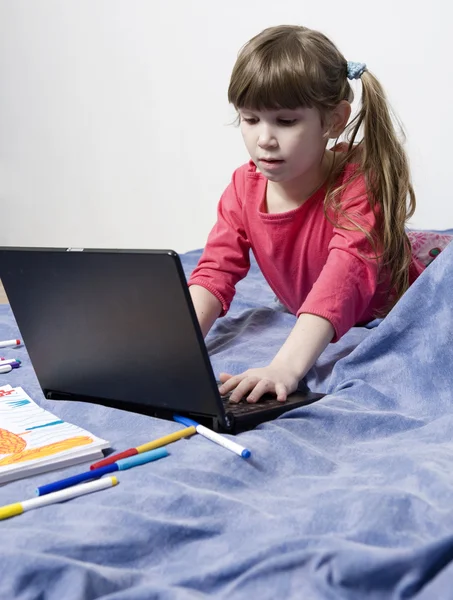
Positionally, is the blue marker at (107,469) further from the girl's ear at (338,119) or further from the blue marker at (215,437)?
the girl's ear at (338,119)

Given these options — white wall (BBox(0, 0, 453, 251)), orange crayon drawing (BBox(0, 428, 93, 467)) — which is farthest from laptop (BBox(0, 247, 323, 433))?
white wall (BBox(0, 0, 453, 251))

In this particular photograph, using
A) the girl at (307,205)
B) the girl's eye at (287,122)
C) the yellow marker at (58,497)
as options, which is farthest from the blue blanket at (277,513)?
the girl's eye at (287,122)

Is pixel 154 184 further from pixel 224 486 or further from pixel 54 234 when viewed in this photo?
pixel 224 486

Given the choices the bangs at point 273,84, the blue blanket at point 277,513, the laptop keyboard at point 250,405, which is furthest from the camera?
the bangs at point 273,84

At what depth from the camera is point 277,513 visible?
75 centimetres

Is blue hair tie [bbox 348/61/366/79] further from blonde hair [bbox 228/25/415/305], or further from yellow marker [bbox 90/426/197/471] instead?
yellow marker [bbox 90/426/197/471]

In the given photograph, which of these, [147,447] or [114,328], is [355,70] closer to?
[114,328]

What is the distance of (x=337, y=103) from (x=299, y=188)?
165 mm

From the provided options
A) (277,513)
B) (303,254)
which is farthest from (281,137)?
(277,513)

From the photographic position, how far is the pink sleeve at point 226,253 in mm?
1479

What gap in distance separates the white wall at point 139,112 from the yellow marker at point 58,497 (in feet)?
5.90

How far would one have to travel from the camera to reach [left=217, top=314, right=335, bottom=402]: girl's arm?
3.37ft

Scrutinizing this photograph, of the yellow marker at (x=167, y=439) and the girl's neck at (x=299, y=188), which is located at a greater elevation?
the girl's neck at (x=299, y=188)

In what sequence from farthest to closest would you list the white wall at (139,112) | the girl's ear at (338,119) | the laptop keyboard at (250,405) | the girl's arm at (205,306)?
the white wall at (139,112), the girl's arm at (205,306), the girl's ear at (338,119), the laptop keyboard at (250,405)
